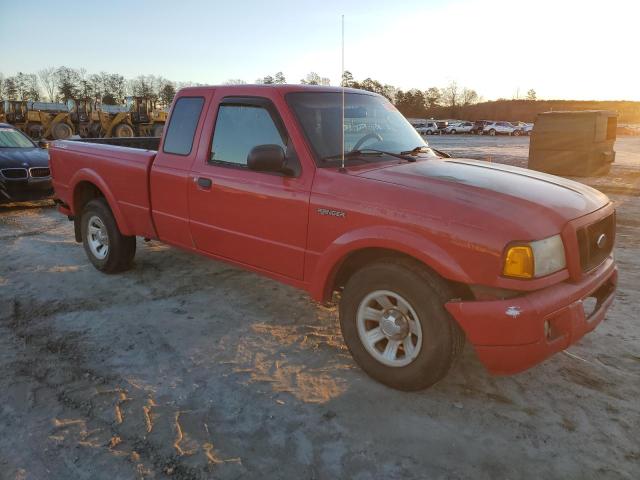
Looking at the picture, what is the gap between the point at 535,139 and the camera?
14.6 meters

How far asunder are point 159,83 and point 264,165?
478 feet

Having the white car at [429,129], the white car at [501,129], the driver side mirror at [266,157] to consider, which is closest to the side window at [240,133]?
the driver side mirror at [266,157]

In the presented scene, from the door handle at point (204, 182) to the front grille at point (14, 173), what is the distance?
6.82 meters

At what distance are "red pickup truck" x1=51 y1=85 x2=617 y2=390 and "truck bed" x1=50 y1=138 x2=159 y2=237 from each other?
83 mm

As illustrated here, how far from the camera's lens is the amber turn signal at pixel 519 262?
2684mm

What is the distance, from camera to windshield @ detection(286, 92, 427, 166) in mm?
3609

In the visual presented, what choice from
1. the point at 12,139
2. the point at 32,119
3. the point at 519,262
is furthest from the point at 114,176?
the point at 32,119

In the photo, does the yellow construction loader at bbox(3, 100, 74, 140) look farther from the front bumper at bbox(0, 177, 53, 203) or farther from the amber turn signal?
the amber turn signal

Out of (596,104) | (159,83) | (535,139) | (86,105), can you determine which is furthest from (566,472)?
(159,83)

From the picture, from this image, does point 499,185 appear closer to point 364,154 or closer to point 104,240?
point 364,154

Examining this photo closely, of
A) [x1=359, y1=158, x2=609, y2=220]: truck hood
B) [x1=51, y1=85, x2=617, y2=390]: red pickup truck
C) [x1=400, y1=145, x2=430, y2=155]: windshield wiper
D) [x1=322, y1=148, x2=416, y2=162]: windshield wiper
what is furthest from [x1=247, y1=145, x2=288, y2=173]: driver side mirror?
[x1=400, y1=145, x2=430, y2=155]: windshield wiper

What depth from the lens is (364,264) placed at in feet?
11.2

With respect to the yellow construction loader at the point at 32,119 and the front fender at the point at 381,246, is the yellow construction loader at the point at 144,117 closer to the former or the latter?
the yellow construction loader at the point at 32,119

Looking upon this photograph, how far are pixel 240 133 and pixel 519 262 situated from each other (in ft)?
7.78
